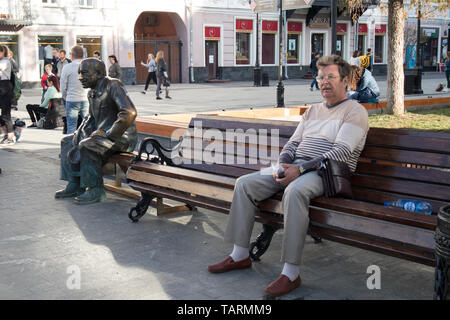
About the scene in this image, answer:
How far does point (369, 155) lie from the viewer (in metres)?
4.52

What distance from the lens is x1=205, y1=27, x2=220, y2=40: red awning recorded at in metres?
33.8

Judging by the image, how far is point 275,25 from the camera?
120 ft

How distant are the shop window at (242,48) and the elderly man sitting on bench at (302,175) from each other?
31.6 metres

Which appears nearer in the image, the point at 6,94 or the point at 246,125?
the point at 246,125

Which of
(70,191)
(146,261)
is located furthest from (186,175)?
(70,191)

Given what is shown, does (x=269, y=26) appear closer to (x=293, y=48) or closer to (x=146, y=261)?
(x=293, y=48)

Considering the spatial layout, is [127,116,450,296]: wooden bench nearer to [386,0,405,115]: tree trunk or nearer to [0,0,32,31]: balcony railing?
[386,0,405,115]: tree trunk

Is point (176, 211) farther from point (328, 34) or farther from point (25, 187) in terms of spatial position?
point (328, 34)

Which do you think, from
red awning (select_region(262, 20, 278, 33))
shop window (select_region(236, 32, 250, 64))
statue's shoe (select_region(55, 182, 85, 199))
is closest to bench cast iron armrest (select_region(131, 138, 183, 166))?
statue's shoe (select_region(55, 182, 85, 199))

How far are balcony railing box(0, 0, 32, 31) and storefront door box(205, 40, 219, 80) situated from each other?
10.7 m

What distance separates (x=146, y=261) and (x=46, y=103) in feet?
33.2

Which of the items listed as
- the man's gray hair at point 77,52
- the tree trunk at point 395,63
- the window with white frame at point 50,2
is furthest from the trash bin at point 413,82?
the window with white frame at point 50,2

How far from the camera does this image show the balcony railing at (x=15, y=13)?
87.9 ft
